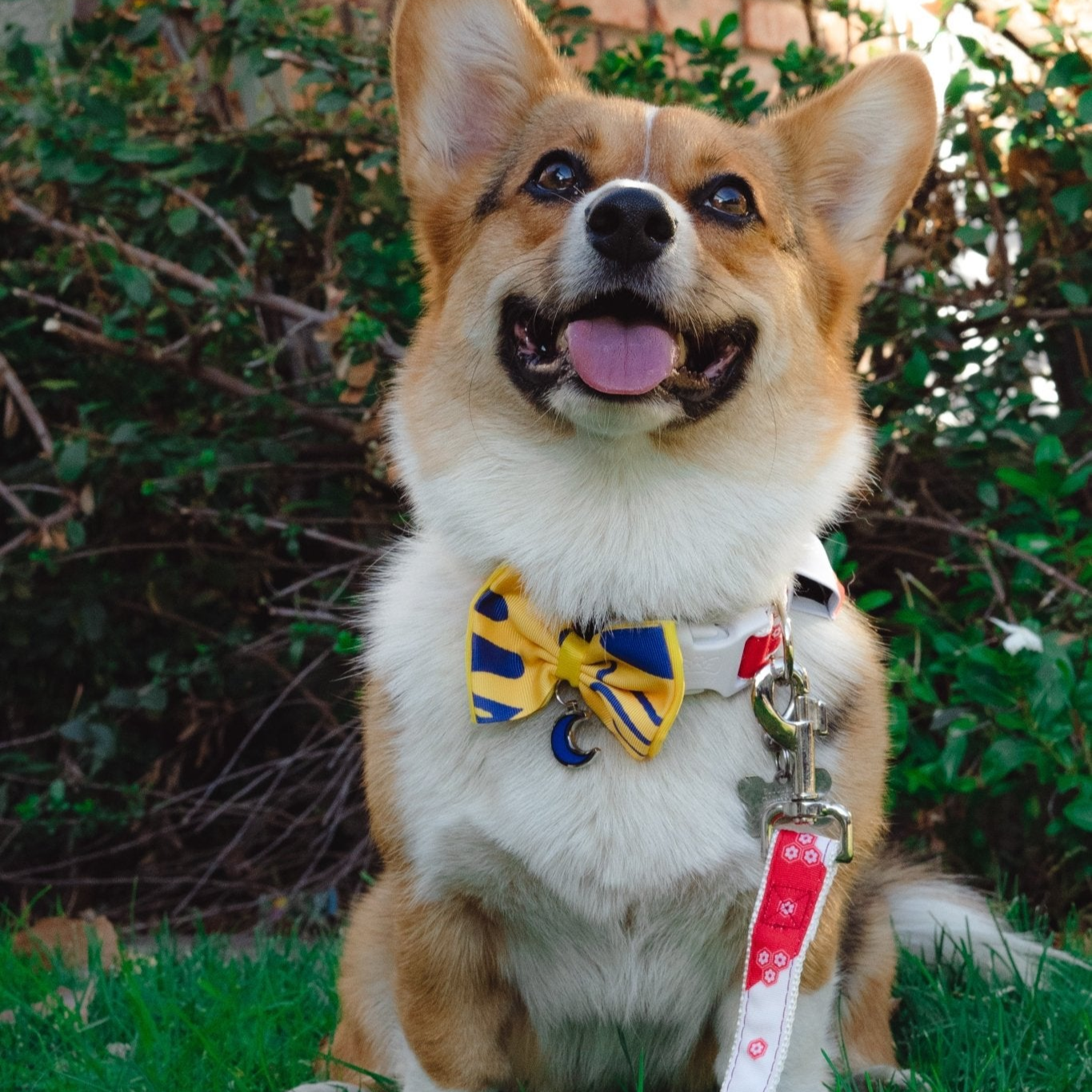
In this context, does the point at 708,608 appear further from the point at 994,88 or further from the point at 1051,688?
the point at 994,88

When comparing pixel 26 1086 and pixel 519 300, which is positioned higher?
pixel 519 300

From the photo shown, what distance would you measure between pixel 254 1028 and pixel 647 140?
5.46 feet

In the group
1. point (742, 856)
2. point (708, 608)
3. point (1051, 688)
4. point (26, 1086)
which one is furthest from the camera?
point (1051, 688)

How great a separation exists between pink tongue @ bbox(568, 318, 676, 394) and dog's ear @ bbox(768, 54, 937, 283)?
1.74ft

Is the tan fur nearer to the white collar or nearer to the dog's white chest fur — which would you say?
the dog's white chest fur

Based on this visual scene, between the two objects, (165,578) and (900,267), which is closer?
(900,267)

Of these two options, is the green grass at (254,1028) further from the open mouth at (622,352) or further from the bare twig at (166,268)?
the bare twig at (166,268)

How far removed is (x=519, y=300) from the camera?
2.04 meters

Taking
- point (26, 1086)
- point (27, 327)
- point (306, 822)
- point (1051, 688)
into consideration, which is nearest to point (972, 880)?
A: point (1051, 688)

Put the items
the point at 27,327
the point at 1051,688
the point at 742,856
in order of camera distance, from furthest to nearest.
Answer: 1. the point at 27,327
2. the point at 1051,688
3. the point at 742,856

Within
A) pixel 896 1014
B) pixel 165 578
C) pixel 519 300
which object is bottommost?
pixel 165 578

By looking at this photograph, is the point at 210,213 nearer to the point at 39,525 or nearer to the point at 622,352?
the point at 39,525

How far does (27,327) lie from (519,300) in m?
2.28

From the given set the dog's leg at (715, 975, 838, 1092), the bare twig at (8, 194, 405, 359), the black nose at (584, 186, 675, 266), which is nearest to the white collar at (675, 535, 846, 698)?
the dog's leg at (715, 975, 838, 1092)
